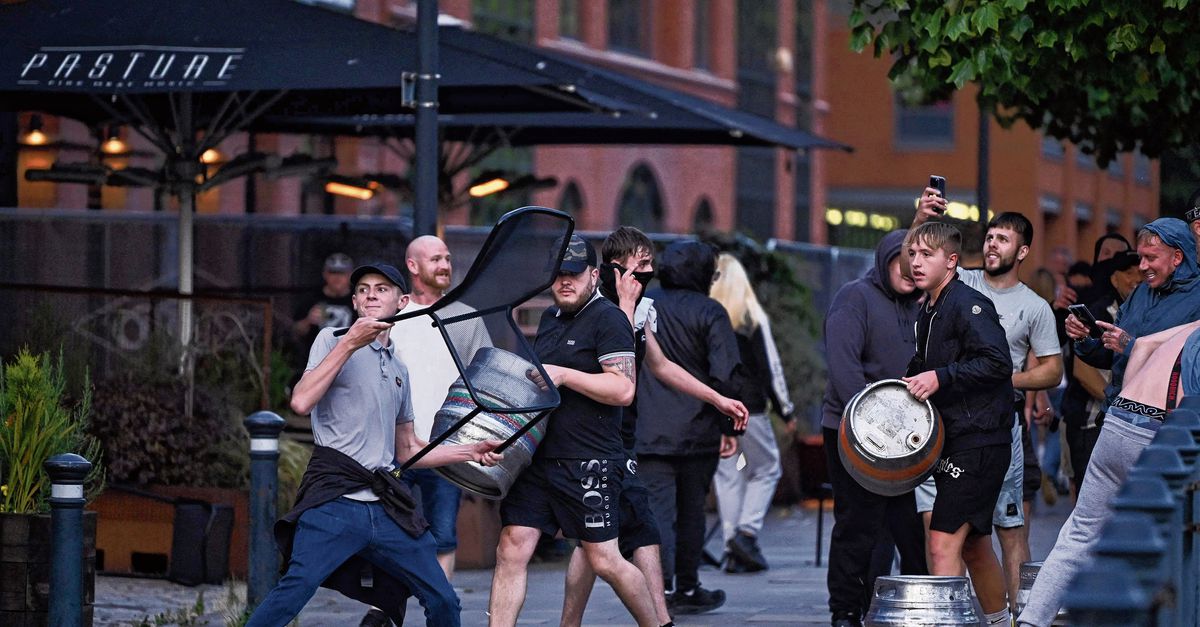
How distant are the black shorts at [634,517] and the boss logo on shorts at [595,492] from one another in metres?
0.34

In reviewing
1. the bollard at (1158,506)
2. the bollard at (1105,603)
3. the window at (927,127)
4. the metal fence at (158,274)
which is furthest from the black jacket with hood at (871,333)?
the window at (927,127)

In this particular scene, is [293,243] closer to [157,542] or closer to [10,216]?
[10,216]

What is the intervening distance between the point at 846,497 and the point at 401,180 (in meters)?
10.0

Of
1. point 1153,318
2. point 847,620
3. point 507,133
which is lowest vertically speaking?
point 847,620

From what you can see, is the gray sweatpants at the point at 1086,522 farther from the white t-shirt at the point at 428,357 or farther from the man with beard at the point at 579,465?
the white t-shirt at the point at 428,357

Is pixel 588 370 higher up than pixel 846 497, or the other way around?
pixel 588 370

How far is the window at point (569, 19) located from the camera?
35.0 meters

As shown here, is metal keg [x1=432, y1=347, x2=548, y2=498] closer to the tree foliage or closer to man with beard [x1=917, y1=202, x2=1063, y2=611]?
man with beard [x1=917, y1=202, x2=1063, y2=611]

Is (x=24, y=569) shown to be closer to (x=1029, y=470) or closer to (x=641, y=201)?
(x=1029, y=470)

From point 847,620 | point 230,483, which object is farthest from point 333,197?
point 847,620

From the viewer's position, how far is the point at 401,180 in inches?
729

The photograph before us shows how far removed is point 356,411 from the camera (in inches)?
294

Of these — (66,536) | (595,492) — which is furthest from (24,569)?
(595,492)

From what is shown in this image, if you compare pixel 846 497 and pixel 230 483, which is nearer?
pixel 846 497
